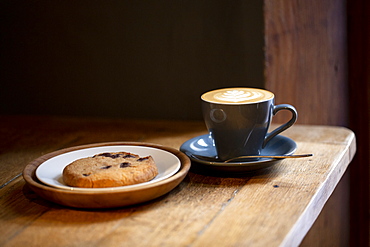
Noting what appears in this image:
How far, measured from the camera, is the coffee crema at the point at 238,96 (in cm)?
84

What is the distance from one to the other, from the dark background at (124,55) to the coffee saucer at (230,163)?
0.31m

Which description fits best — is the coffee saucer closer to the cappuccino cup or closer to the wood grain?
the cappuccino cup

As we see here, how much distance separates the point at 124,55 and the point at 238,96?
0.60 metres

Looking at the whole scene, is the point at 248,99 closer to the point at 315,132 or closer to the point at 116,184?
the point at 116,184

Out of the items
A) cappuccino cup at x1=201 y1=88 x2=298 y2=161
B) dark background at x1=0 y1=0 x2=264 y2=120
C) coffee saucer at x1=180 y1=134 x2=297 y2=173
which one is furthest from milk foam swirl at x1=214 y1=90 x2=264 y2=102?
dark background at x1=0 y1=0 x2=264 y2=120

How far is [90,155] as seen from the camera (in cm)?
90

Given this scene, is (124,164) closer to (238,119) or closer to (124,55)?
(238,119)

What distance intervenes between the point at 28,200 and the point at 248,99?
0.42 metres

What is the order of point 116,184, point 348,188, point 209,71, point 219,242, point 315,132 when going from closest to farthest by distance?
point 219,242
point 116,184
point 315,132
point 209,71
point 348,188

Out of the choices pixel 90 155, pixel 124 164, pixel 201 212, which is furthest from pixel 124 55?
pixel 201 212

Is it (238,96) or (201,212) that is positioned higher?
(238,96)

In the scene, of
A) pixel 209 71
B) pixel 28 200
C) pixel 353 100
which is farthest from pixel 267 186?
pixel 353 100

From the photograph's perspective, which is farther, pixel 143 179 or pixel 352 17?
pixel 352 17

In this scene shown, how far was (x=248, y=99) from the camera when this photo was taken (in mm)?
848
